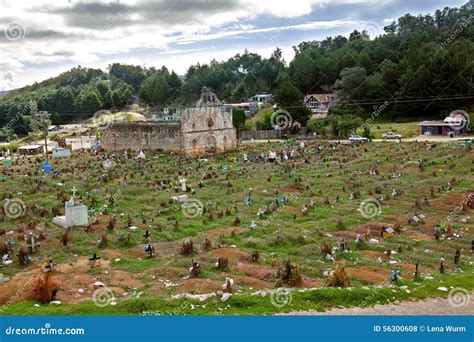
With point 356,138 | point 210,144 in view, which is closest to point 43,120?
point 210,144

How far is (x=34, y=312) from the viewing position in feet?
39.0

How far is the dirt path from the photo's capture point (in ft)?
39.5

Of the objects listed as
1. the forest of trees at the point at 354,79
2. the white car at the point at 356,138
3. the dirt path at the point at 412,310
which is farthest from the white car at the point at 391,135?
the dirt path at the point at 412,310

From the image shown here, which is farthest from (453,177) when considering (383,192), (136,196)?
(136,196)

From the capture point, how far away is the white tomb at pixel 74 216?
70.0 ft

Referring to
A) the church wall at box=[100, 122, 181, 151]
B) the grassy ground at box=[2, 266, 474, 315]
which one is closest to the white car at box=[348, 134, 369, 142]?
the church wall at box=[100, 122, 181, 151]

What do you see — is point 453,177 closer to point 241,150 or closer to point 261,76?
point 241,150

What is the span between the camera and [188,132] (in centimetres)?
4784

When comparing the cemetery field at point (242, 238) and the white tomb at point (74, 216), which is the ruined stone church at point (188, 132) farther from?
the white tomb at point (74, 216)

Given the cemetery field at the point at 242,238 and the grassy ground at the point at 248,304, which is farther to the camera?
the cemetery field at the point at 242,238

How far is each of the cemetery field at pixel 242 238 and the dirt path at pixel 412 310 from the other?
0.29 meters

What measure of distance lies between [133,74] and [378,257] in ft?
488

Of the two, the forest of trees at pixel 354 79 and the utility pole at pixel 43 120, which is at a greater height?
the forest of trees at pixel 354 79

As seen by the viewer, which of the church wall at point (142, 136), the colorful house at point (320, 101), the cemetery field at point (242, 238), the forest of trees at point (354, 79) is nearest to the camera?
the cemetery field at point (242, 238)
